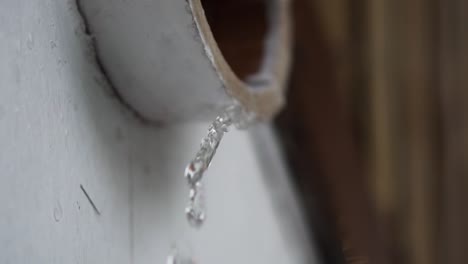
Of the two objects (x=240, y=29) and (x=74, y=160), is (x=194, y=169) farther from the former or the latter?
(x=240, y=29)

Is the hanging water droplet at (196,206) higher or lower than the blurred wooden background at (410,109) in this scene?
higher

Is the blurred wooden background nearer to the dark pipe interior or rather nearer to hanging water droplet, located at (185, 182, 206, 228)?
the dark pipe interior

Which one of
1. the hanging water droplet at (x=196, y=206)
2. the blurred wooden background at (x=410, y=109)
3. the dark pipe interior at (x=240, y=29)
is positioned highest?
the dark pipe interior at (x=240, y=29)

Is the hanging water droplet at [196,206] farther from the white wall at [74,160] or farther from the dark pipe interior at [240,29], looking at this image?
the dark pipe interior at [240,29]

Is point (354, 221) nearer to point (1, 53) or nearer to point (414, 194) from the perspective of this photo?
point (414, 194)

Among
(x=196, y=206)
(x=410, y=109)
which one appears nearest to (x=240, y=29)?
(x=196, y=206)

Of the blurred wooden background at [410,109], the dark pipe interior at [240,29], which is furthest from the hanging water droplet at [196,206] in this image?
the blurred wooden background at [410,109]

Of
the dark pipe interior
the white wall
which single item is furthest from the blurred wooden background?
the white wall

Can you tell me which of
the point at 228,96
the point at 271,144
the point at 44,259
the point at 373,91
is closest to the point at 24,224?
the point at 44,259
